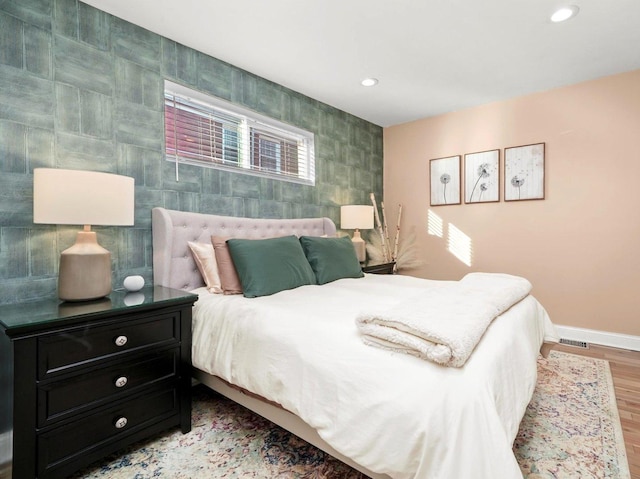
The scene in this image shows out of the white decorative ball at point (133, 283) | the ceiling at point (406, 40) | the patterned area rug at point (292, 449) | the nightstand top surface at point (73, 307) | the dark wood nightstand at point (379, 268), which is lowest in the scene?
the patterned area rug at point (292, 449)

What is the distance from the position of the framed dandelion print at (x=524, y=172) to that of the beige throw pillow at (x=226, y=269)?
308 centimetres

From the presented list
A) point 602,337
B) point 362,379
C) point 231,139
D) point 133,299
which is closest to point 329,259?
point 231,139

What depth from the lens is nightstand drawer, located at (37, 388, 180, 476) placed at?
1.40m

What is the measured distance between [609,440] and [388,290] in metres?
1.37

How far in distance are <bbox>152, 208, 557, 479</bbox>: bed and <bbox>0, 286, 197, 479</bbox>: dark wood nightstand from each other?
9.5 inches

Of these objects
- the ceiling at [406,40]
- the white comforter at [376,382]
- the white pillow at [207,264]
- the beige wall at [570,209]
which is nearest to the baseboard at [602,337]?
the beige wall at [570,209]

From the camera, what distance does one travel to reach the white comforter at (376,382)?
39.8 inches

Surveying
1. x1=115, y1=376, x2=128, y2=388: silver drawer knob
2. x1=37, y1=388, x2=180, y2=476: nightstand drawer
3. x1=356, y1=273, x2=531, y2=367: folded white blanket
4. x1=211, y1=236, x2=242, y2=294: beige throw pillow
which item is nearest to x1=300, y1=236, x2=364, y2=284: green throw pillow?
x1=211, y1=236, x2=242, y2=294: beige throw pillow

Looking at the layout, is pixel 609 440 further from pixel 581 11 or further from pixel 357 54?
pixel 357 54

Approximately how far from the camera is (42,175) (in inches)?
63.6

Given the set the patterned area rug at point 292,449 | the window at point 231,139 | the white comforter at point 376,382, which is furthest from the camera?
the window at point 231,139

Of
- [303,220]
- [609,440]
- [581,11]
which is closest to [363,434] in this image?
[609,440]

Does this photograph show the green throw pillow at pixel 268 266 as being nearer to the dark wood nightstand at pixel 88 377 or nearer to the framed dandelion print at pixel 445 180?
the dark wood nightstand at pixel 88 377

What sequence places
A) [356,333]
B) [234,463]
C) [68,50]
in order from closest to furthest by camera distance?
[356,333], [234,463], [68,50]
